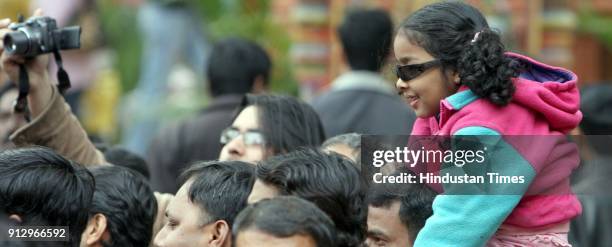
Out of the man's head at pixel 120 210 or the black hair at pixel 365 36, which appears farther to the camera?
the black hair at pixel 365 36

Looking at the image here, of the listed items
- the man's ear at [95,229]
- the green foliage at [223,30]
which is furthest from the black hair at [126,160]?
the green foliage at [223,30]

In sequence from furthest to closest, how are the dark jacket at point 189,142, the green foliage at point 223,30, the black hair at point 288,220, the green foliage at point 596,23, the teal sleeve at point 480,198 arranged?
the green foliage at point 596,23 < the green foliage at point 223,30 < the dark jacket at point 189,142 < the teal sleeve at point 480,198 < the black hair at point 288,220

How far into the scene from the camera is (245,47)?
799cm

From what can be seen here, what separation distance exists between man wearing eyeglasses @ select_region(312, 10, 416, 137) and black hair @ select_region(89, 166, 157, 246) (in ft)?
6.60

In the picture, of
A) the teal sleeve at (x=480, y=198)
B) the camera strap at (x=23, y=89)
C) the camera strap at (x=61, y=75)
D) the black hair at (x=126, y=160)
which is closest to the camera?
the teal sleeve at (x=480, y=198)

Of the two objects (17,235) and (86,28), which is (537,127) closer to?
(17,235)

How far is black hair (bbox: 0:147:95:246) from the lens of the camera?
4.50 metres

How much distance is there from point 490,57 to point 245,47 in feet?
11.5

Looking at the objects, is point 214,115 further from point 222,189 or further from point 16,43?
point 222,189

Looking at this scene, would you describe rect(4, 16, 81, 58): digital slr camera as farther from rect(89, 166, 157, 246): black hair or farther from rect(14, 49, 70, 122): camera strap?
rect(89, 166, 157, 246): black hair

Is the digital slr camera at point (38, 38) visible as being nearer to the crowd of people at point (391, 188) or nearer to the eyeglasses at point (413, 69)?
the crowd of people at point (391, 188)

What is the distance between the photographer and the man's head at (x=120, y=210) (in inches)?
207

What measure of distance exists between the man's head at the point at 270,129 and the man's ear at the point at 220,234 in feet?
3.55

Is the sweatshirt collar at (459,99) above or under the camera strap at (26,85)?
above
